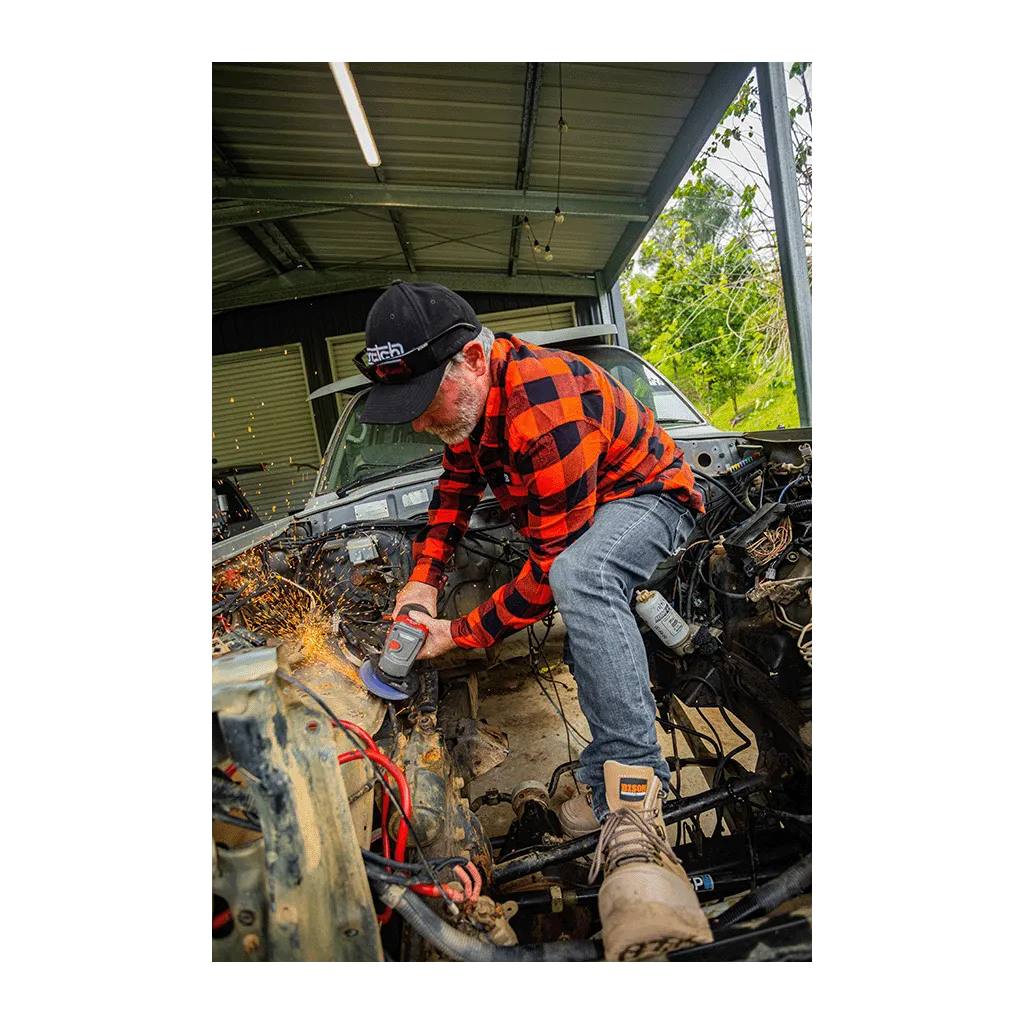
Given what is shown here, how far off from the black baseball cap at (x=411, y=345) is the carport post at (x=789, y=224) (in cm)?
329

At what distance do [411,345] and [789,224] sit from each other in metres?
3.97

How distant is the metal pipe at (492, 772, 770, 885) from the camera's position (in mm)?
1822

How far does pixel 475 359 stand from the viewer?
1.93 metres

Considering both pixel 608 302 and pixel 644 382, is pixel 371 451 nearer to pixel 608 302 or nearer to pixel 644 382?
pixel 644 382

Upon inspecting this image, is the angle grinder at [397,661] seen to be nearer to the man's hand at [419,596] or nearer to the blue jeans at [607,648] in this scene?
the man's hand at [419,596]

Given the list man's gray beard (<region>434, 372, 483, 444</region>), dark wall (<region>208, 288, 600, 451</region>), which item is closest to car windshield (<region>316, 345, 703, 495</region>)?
man's gray beard (<region>434, 372, 483, 444</region>)

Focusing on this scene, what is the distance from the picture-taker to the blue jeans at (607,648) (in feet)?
5.82

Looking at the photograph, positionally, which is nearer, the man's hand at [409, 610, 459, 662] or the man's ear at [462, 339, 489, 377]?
the man's ear at [462, 339, 489, 377]

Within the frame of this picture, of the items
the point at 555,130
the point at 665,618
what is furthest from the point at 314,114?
the point at 665,618

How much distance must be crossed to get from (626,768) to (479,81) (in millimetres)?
5310

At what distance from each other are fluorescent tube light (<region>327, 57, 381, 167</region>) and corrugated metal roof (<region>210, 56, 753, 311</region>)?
14.7 inches

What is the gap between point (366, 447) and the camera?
3.69 metres

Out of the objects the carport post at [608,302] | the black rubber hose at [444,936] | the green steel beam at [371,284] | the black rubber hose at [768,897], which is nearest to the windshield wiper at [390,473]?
the black rubber hose at [444,936]

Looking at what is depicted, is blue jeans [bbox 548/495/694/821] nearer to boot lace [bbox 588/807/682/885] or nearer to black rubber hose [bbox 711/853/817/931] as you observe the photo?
boot lace [bbox 588/807/682/885]
